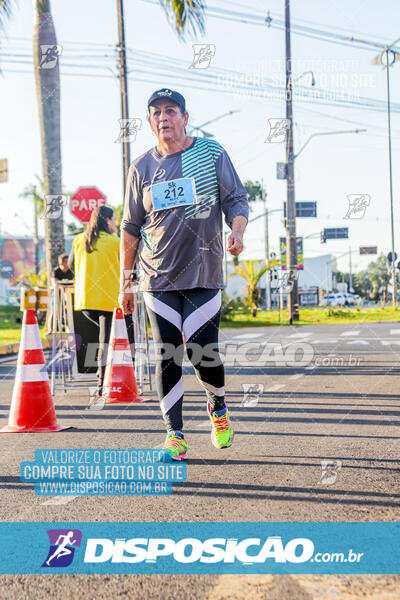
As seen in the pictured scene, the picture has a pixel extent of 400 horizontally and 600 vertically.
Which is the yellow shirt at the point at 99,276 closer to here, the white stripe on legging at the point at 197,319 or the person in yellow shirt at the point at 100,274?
the person in yellow shirt at the point at 100,274

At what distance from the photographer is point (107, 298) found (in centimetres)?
677

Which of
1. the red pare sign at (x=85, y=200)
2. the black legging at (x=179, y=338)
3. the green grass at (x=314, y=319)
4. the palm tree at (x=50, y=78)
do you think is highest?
the palm tree at (x=50, y=78)

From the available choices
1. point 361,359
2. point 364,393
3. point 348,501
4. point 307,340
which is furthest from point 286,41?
point 348,501

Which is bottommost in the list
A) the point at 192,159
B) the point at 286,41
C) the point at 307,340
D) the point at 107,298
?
the point at 307,340

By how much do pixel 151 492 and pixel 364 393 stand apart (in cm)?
413

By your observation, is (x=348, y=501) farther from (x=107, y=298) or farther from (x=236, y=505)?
(x=107, y=298)

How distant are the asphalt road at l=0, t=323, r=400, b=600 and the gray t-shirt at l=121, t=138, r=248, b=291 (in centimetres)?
105

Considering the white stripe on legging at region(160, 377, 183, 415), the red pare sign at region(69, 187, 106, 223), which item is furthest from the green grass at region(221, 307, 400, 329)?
the white stripe on legging at region(160, 377, 183, 415)

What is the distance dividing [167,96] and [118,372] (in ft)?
10.8

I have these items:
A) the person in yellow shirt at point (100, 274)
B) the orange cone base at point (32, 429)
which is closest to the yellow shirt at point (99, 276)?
the person in yellow shirt at point (100, 274)

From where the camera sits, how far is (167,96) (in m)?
4.05

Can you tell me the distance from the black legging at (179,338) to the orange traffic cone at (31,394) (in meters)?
1.44

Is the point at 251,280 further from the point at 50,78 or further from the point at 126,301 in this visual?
the point at 126,301

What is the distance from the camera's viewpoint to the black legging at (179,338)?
397 cm
